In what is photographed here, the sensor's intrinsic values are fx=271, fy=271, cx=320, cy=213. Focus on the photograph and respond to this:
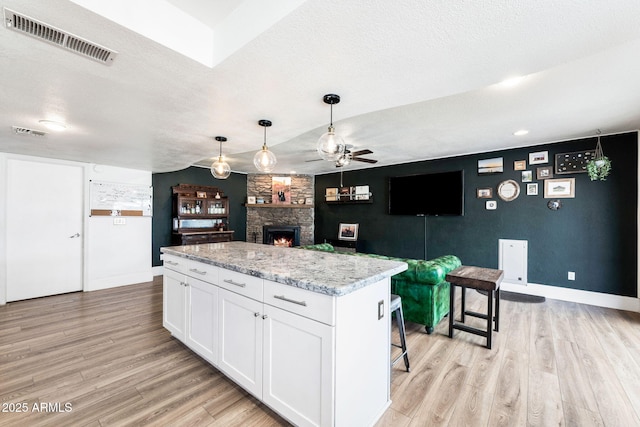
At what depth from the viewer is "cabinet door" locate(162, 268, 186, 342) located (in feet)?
8.46

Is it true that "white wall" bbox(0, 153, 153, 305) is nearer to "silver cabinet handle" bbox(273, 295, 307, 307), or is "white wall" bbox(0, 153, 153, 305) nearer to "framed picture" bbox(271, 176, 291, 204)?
"framed picture" bbox(271, 176, 291, 204)

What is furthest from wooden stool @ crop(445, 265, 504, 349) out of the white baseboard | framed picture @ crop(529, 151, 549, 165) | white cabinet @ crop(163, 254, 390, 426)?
framed picture @ crop(529, 151, 549, 165)

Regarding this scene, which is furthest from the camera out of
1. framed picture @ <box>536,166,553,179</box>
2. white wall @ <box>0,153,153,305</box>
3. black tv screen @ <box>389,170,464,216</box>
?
black tv screen @ <box>389,170,464,216</box>

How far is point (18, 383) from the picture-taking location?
2.11m

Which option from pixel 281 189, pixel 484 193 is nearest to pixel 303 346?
pixel 484 193

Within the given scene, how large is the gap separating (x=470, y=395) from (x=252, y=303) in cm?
173

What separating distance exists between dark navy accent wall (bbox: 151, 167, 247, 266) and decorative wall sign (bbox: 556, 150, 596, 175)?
6.28 metres

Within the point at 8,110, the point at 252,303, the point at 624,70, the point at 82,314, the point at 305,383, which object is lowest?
the point at 82,314

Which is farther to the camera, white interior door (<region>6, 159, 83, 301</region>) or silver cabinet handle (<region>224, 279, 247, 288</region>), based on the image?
white interior door (<region>6, 159, 83, 301</region>)

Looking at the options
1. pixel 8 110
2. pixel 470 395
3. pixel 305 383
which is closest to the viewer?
pixel 305 383

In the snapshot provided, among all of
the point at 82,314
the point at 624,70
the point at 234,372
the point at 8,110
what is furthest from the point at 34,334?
the point at 624,70

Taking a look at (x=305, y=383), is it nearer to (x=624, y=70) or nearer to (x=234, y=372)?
(x=234, y=372)

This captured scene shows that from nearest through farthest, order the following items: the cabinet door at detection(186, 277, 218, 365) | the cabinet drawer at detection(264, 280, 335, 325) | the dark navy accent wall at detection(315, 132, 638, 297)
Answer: the cabinet drawer at detection(264, 280, 335, 325), the cabinet door at detection(186, 277, 218, 365), the dark navy accent wall at detection(315, 132, 638, 297)

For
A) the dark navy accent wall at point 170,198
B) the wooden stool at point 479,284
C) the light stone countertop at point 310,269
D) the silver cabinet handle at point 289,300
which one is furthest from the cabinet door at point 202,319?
the dark navy accent wall at point 170,198
